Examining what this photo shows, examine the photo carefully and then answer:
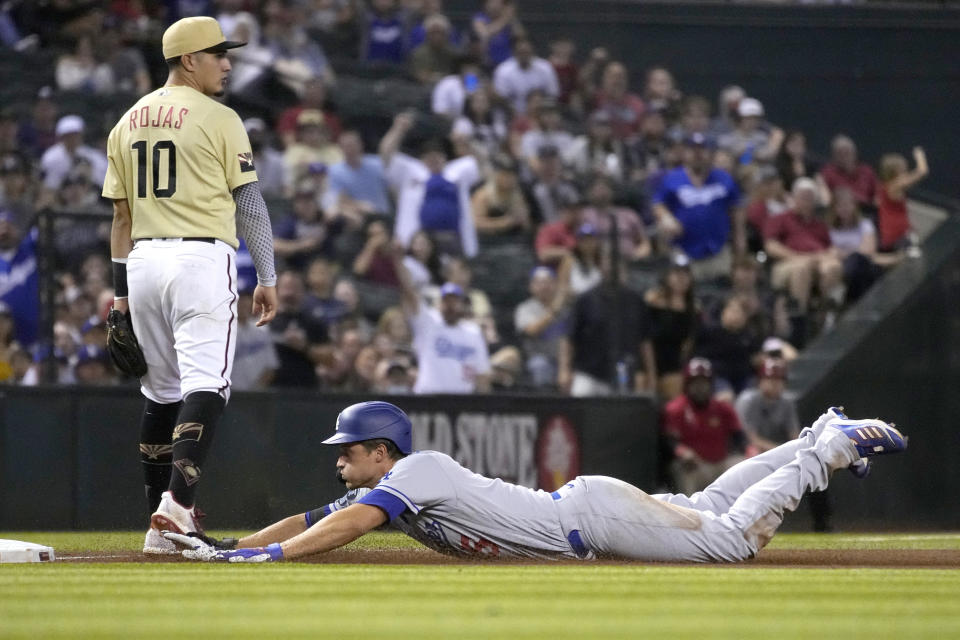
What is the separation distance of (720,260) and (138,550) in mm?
8016

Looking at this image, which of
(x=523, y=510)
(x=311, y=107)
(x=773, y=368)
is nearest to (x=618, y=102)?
(x=311, y=107)

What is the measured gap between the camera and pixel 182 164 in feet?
22.9

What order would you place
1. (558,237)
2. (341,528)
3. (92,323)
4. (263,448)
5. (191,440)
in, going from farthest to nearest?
(558,237), (263,448), (92,323), (191,440), (341,528)

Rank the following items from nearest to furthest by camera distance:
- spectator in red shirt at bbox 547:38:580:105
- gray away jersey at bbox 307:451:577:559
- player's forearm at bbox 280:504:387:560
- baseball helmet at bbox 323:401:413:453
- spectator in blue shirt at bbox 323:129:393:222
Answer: player's forearm at bbox 280:504:387:560 < gray away jersey at bbox 307:451:577:559 < baseball helmet at bbox 323:401:413:453 < spectator in blue shirt at bbox 323:129:393:222 < spectator in red shirt at bbox 547:38:580:105

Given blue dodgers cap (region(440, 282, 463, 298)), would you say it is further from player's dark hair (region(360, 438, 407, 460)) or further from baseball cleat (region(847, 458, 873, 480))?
player's dark hair (region(360, 438, 407, 460))

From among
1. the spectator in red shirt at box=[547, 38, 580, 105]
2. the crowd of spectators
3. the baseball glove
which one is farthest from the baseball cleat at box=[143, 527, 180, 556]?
the spectator in red shirt at box=[547, 38, 580, 105]

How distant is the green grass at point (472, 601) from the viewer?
4383 millimetres

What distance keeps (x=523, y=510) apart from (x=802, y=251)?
8.71 meters

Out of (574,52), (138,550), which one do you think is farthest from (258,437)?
(574,52)

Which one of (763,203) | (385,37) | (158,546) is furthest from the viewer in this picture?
(385,37)

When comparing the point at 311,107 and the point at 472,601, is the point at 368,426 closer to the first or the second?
the point at 472,601

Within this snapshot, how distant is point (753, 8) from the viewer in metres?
19.9

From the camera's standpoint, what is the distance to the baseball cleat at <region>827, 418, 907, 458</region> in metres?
7.12

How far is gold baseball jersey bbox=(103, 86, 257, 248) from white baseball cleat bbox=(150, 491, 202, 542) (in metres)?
1.13
